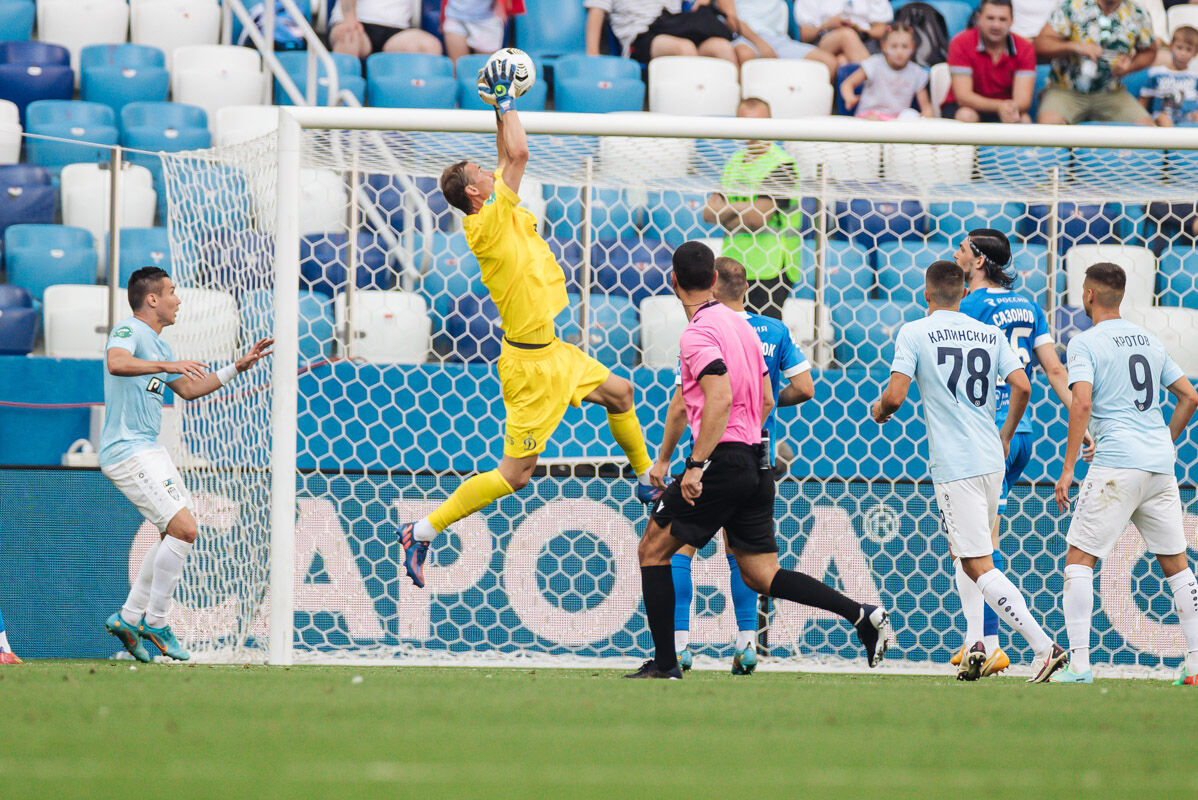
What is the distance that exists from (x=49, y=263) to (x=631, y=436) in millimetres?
4224

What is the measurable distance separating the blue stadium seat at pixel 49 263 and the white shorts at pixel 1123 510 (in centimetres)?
573

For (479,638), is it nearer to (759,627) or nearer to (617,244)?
(759,627)

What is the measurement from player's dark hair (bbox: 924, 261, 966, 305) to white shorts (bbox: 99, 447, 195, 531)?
336 centimetres

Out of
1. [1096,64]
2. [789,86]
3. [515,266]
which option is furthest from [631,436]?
[1096,64]

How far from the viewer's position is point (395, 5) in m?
10.4

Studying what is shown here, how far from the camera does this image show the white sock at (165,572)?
5844 mm

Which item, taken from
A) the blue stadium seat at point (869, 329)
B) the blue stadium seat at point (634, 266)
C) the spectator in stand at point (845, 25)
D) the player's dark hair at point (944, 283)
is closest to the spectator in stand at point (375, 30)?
the spectator in stand at point (845, 25)

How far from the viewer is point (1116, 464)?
17.5 feet

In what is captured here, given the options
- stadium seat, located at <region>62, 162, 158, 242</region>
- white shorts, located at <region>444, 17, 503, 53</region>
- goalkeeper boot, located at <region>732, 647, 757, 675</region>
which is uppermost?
white shorts, located at <region>444, 17, 503, 53</region>

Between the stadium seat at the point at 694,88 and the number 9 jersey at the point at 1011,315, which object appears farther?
the stadium seat at the point at 694,88

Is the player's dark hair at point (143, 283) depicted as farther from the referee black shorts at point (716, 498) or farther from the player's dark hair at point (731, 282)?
the referee black shorts at point (716, 498)

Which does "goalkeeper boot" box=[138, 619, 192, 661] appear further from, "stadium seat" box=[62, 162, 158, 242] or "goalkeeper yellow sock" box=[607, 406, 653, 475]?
"stadium seat" box=[62, 162, 158, 242]

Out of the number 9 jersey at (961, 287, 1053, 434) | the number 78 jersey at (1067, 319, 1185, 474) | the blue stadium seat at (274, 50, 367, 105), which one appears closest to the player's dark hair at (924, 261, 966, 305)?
the number 9 jersey at (961, 287, 1053, 434)

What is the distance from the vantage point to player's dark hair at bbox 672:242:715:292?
4.84 meters
